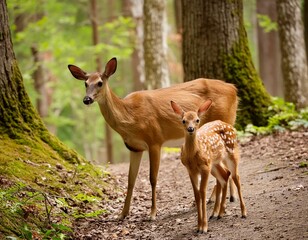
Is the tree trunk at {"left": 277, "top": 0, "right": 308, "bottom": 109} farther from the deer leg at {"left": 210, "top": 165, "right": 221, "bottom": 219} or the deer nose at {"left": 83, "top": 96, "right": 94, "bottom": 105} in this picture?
the deer nose at {"left": 83, "top": 96, "right": 94, "bottom": 105}

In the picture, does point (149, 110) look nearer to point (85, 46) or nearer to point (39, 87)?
point (85, 46)

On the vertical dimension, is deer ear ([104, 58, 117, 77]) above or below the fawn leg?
above

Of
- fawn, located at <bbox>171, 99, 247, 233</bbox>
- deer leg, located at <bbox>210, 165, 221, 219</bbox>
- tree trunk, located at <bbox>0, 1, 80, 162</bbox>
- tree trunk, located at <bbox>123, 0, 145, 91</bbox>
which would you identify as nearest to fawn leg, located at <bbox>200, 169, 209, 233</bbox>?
fawn, located at <bbox>171, 99, 247, 233</bbox>

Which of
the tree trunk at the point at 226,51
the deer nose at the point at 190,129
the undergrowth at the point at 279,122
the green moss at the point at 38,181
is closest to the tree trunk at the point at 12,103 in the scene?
the green moss at the point at 38,181

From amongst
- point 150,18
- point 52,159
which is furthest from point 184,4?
point 52,159

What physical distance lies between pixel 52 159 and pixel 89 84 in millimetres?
1402

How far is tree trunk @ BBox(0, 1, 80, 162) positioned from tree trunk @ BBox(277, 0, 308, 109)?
6.94 m

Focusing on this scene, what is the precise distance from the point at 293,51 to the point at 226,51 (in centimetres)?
321

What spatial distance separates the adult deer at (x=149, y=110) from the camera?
7.33 meters

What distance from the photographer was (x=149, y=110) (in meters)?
7.62

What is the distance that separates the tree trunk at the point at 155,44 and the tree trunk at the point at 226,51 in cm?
328

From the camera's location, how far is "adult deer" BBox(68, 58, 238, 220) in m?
7.33

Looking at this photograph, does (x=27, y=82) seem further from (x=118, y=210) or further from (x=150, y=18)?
(x=118, y=210)

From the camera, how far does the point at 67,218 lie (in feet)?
22.5
